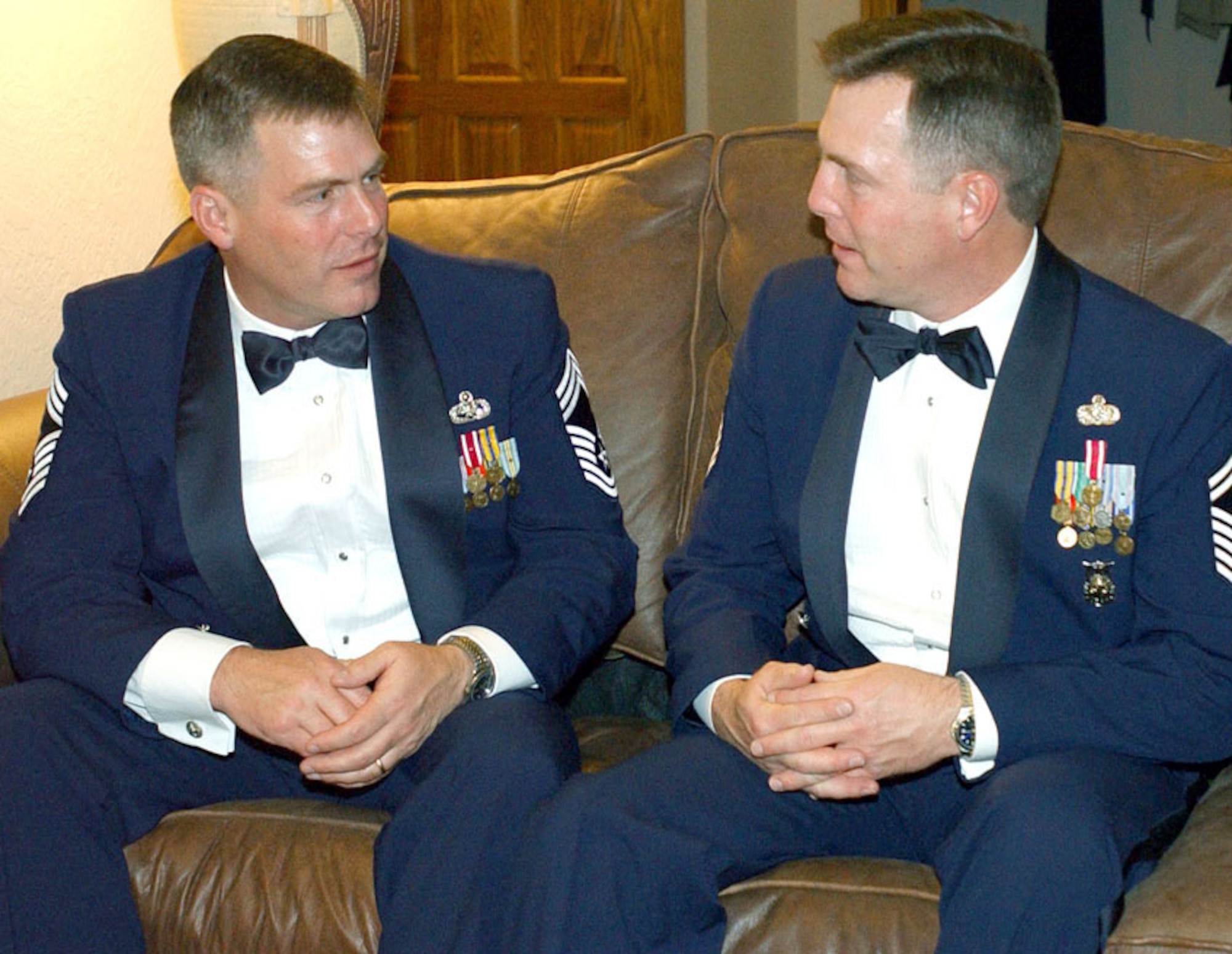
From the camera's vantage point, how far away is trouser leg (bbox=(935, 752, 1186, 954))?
1501 millimetres

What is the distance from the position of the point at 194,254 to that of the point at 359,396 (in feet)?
1.12

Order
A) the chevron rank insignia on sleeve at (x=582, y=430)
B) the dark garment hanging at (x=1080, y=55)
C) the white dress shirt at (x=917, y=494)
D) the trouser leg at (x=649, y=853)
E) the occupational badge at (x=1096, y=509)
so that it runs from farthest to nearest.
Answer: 1. the dark garment hanging at (x=1080, y=55)
2. the chevron rank insignia on sleeve at (x=582, y=430)
3. the white dress shirt at (x=917, y=494)
4. the occupational badge at (x=1096, y=509)
5. the trouser leg at (x=649, y=853)

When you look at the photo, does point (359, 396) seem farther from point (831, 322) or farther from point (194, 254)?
point (831, 322)

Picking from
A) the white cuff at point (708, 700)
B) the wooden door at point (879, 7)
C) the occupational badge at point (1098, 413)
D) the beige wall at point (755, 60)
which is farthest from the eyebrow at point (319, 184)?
the wooden door at point (879, 7)

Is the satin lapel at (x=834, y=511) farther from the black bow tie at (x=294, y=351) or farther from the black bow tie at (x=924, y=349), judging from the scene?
the black bow tie at (x=294, y=351)

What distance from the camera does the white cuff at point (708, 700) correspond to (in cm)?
187

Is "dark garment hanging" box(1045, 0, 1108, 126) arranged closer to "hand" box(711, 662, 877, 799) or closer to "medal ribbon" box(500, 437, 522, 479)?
"medal ribbon" box(500, 437, 522, 479)

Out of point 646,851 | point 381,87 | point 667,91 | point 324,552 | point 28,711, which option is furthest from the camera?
point 667,91

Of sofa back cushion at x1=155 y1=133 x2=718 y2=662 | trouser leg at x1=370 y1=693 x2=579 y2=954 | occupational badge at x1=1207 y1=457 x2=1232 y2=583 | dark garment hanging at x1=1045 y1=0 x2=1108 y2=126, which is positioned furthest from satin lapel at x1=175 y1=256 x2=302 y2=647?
dark garment hanging at x1=1045 y1=0 x2=1108 y2=126

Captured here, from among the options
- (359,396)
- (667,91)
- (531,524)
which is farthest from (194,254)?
(667,91)

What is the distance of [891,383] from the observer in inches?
76.2

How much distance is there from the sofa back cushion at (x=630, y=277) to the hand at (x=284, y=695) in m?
0.56

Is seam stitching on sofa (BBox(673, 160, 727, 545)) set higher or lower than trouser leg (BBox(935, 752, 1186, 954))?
higher

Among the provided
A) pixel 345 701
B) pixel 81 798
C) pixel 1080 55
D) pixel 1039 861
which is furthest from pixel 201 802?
pixel 1080 55
